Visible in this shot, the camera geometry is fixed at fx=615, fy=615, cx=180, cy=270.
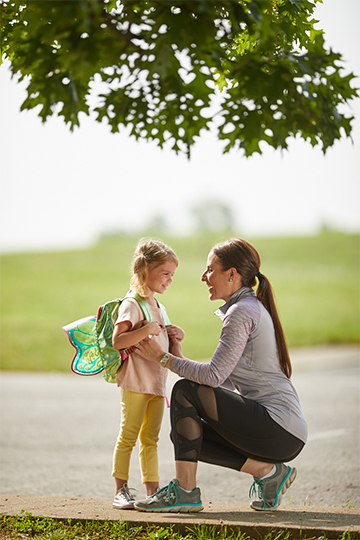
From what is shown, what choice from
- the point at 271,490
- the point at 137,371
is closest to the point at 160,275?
the point at 137,371

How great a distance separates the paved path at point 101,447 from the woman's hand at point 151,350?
1312mm

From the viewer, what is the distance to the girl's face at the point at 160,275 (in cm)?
402

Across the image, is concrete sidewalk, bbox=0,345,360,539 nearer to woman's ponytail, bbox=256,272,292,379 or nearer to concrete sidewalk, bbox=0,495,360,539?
concrete sidewalk, bbox=0,495,360,539

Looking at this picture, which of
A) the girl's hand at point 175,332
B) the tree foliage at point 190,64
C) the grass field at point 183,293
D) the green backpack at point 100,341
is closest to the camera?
the tree foliage at point 190,64

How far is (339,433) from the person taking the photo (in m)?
7.29

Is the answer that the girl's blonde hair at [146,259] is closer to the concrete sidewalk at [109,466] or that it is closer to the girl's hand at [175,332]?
→ the girl's hand at [175,332]

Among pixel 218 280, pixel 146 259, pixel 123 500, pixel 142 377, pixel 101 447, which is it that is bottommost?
pixel 101 447

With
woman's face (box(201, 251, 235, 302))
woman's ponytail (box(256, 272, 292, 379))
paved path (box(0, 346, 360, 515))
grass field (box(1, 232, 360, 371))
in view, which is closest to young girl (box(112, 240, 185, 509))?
woman's face (box(201, 251, 235, 302))

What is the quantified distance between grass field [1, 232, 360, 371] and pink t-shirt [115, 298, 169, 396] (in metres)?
9.19

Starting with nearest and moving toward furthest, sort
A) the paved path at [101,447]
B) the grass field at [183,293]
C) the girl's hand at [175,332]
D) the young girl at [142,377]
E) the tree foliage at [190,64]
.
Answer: the tree foliage at [190,64], the young girl at [142,377], the girl's hand at [175,332], the paved path at [101,447], the grass field at [183,293]

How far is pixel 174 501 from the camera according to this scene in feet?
11.8

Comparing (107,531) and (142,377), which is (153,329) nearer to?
(142,377)


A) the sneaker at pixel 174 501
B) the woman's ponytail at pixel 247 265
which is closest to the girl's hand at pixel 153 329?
the woman's ponytail at pixel 247 265

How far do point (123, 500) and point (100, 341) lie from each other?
3.25 ft
